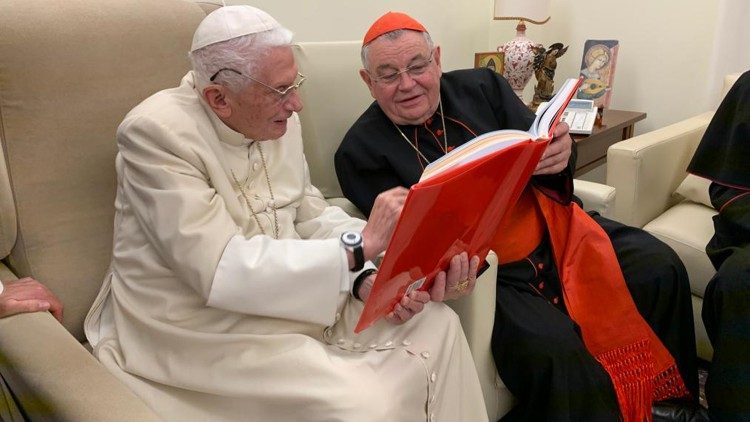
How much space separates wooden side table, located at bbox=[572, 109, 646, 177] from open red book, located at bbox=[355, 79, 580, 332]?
3.78 feet

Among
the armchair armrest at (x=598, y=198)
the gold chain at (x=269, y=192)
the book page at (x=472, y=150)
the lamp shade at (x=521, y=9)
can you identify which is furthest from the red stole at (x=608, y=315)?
the lamp shade at (x=521, y=9)

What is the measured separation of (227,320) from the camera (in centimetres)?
112

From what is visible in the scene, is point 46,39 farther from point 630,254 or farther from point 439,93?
point 630,254

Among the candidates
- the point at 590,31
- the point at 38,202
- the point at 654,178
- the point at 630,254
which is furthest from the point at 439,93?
the point at 590,31

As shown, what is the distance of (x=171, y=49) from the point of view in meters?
1.39

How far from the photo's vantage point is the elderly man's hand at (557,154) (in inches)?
59.0

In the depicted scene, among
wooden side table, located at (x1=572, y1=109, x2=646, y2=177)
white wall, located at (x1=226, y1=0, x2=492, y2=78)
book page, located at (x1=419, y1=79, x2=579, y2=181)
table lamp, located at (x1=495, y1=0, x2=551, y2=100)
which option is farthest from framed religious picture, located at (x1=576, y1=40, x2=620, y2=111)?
book page, located at (x1=419, y1=79, x2=579, y2=181)

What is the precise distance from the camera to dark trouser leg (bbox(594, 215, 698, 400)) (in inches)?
63.3

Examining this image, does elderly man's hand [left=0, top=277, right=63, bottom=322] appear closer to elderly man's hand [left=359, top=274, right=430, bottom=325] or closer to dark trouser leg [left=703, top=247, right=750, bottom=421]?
elderly man's hand [left=359, top=274, right=430, bottom=325]

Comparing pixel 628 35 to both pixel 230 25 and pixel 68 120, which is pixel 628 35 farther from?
pixel 68 120

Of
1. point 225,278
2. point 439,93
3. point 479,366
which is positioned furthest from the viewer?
point 439,93

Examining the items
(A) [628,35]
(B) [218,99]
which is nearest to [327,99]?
(B) [218,99]

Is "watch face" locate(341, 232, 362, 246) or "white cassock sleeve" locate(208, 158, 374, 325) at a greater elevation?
"watch face" locate(341, 232, 362, 246)

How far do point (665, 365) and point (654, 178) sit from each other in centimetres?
76
